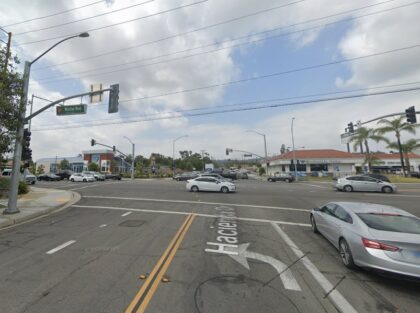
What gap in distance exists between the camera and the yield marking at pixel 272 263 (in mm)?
4574

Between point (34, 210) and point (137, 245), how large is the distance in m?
9.20

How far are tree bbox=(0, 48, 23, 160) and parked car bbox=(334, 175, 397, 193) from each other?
81.9 feet

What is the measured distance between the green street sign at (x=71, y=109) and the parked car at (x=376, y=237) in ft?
45.6

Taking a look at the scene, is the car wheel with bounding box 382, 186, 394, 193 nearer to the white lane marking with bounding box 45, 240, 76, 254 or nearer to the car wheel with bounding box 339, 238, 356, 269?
the car wheel with bounding box 339, 238, 356, 269

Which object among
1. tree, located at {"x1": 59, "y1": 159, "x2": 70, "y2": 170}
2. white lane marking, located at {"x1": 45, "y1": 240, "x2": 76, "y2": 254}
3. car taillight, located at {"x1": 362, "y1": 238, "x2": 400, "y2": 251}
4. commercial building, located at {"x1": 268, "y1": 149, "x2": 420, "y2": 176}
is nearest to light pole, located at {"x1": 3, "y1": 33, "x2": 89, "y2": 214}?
white lane marking, located at {"x1": 45, "y1": 240, "x2": 76, "y2": 254}

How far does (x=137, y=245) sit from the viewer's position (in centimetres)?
677

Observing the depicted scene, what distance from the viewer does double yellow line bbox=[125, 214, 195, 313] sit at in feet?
12.2

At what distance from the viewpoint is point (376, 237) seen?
4.79m

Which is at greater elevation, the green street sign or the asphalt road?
the green street sign

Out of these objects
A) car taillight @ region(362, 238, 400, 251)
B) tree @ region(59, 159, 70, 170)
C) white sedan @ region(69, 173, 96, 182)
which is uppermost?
tree @ region(59, 159, 70, 170)

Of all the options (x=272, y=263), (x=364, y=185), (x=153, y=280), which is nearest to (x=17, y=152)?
(x=153, y=280)

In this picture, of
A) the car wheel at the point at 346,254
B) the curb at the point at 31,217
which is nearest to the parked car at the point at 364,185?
the car wheel at the point at 346,254

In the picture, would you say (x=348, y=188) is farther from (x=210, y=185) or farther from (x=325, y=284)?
(x=325, y=284)

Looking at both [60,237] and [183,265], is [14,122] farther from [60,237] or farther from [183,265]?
[183,265]
